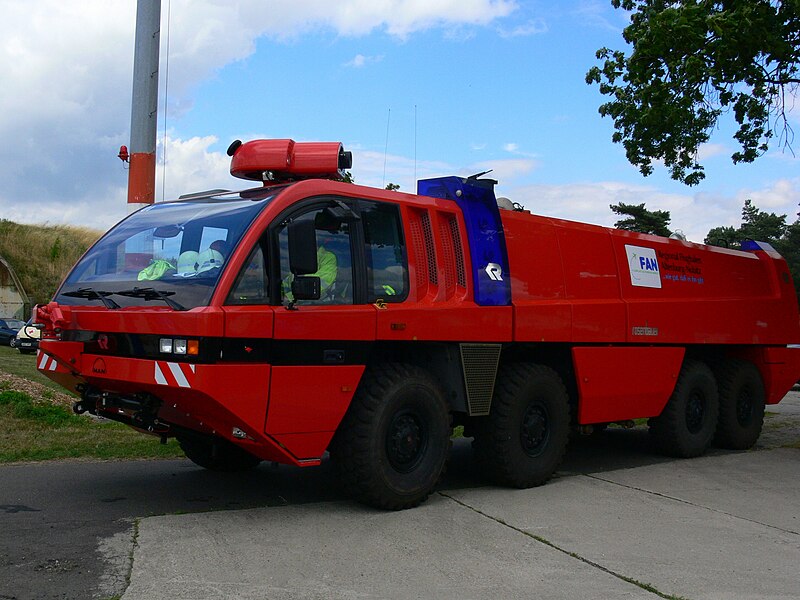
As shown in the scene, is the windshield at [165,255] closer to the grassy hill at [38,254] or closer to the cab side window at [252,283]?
the cab side window at [252,283]

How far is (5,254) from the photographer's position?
42594 millimetres

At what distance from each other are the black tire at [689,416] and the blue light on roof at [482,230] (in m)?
3.24

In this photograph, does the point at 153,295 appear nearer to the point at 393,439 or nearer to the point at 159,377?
the point at 159,377

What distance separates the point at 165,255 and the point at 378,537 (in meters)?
2.55

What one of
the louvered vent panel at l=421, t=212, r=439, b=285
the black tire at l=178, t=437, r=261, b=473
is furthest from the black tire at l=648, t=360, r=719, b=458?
the black tire at l=178, t=437, r=261, b=473

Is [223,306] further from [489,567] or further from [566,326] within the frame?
[566,326]

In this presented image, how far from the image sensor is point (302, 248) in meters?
5.93

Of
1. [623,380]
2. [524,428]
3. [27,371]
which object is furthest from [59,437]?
[27,371]

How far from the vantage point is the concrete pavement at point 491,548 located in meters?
4.93

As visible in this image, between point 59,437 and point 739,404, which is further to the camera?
point 739,404

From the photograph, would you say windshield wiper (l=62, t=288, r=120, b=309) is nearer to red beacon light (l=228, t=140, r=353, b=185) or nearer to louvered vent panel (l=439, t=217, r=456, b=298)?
red beacon light (l=228, t=140, r=353, b=185)

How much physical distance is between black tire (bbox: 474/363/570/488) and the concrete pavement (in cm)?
21

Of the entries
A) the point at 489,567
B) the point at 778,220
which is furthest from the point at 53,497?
the point at 778,220

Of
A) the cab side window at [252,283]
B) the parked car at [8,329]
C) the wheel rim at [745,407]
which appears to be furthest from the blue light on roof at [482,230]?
the parked car at [8,329]
